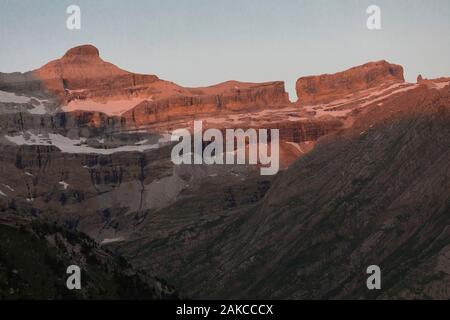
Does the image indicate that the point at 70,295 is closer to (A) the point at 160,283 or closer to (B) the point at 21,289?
(B) the point at 21,289

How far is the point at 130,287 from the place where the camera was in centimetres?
16162

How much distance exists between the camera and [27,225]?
528 feet
